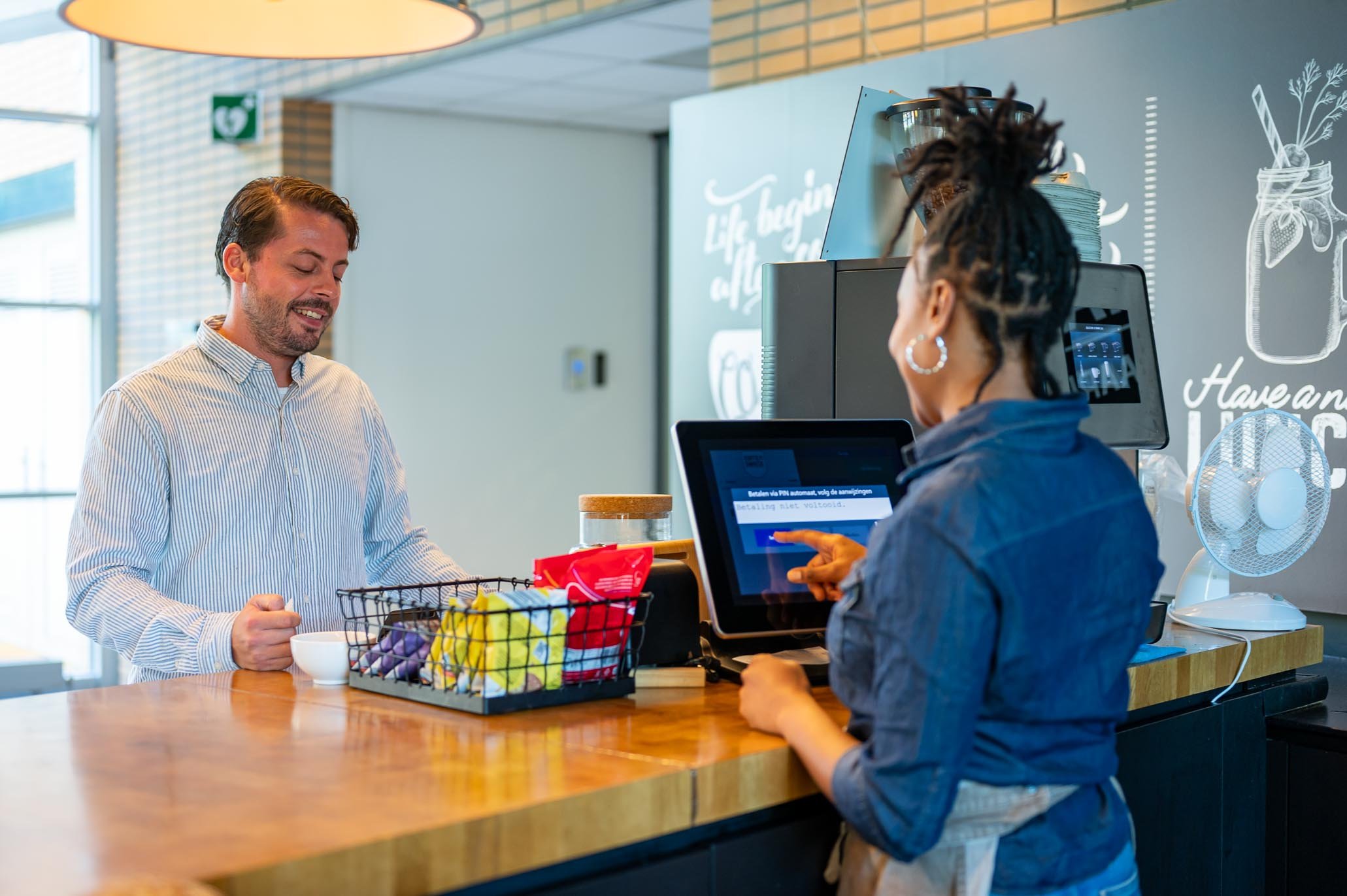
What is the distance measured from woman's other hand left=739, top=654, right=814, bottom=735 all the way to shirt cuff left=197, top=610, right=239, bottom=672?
0.84 metres

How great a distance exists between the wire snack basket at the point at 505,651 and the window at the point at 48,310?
6175mm

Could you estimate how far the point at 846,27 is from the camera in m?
4.50

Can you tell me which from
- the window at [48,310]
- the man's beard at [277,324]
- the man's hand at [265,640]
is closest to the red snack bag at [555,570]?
the man's hand at [265,640]

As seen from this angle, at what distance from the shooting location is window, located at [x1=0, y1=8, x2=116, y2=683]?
286 inches

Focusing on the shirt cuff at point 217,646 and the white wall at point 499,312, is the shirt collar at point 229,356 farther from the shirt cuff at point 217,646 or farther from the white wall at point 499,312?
the white wall at point 499,312

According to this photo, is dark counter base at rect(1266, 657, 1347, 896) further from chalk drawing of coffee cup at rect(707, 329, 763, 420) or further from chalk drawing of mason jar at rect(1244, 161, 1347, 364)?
chalk drawing of coffee cup at rect(707, 329, 763, 420)

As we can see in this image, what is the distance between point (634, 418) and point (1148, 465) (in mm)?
5461

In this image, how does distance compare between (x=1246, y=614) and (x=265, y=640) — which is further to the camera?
(x=1246, y=614)

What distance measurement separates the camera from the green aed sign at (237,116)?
682 centimetres

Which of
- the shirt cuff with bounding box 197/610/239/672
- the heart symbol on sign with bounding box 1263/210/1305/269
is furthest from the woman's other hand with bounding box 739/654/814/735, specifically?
the heart symbol on sign with bounding box 1263/210/1305/269

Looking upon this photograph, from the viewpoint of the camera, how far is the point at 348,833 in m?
1.12

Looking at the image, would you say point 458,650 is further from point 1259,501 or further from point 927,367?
point 1259,501

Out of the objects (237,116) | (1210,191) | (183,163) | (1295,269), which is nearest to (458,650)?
(1295,269)

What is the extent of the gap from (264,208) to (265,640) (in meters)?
0.98
